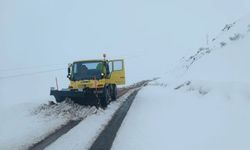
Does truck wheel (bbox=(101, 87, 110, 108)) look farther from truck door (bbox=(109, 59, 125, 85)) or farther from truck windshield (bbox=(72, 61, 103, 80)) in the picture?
truck door (bbox=(109, 59, 125, 85))

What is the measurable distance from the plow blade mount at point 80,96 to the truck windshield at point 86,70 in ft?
4.47

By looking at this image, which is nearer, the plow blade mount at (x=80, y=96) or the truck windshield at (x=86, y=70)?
the plow blade mount at (x=80, y=96)

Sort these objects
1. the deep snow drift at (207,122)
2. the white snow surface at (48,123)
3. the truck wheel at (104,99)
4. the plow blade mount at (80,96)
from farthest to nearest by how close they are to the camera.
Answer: the truck wheel at (104,99) < the plow blade mount at (80,96) < the white snow surface at (48,123) < the deep snow drift at (207,122)

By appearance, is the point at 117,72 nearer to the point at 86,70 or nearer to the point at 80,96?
the point at 86,70

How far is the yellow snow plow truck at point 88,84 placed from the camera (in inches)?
1065

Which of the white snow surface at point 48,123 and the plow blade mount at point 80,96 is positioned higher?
the plow blade mount at point 80,96

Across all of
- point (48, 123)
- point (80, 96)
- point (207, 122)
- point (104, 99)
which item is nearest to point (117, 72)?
point (104, 99)

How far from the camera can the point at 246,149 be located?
34.8ft

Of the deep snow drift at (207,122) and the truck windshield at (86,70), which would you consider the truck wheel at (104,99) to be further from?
the deep snow drift at (207,122)

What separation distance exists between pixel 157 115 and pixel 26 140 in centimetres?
558

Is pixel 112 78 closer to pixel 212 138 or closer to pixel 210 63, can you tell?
pixel 210 63

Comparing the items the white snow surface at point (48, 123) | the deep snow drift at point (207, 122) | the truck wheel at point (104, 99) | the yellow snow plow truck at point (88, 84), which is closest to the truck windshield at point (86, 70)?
the yellow snow plow truck at point (88, 84)

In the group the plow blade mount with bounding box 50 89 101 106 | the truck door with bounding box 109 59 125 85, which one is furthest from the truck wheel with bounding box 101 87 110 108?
the truck door with bounding box 109 59 125 85

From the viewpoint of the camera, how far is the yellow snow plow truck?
88.8 feet
